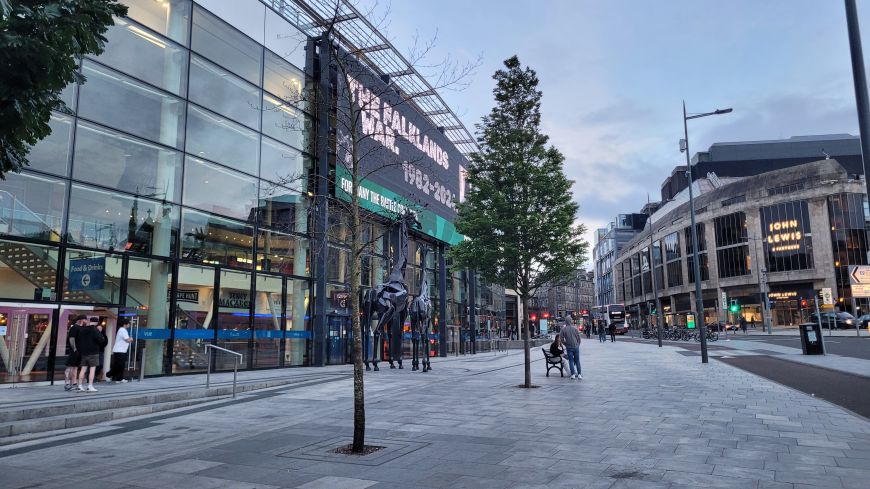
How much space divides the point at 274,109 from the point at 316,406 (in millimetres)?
14336

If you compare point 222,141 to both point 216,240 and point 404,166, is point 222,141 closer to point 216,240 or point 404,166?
point 216,240

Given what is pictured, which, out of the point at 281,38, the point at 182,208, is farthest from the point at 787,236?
the point at 182,208

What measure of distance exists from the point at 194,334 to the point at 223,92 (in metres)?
8.72

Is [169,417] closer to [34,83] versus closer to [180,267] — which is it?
[34,83]

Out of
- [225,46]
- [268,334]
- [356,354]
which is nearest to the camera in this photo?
[356,354]

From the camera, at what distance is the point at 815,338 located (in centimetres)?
2356

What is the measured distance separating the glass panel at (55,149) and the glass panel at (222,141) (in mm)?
3913

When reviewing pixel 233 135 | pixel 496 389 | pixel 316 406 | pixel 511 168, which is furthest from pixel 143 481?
pixel 233 135

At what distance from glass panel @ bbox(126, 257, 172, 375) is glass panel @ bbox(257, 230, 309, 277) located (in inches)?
163

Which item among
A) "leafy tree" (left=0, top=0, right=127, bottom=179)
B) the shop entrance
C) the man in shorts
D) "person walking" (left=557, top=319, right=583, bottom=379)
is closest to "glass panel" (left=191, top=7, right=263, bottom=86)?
the shop entrance

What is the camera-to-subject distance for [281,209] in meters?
22.7

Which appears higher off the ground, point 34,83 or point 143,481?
point 34,83

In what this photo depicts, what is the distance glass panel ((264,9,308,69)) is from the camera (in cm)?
2243

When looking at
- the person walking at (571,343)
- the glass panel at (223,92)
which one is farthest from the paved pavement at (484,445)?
the glass panel at (223,92)
